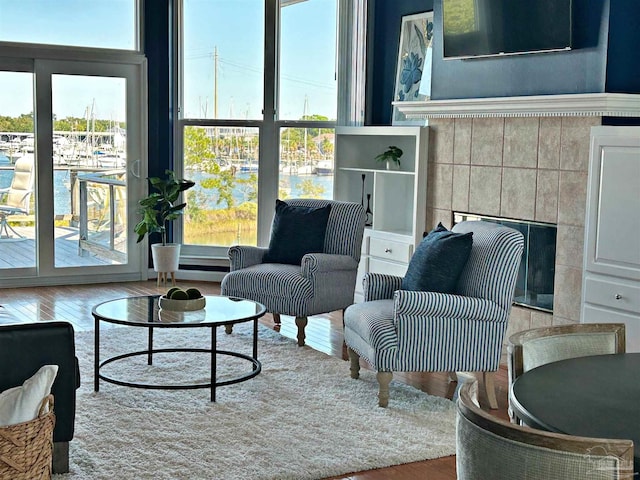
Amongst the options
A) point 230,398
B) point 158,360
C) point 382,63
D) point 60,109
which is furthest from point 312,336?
point 60,109

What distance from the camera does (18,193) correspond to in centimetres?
766

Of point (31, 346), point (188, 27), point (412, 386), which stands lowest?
point (412, 386)

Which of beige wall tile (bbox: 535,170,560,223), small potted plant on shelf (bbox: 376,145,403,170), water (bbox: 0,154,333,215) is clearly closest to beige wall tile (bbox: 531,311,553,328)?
beige wall tile (bbox: 535,170,560,223)

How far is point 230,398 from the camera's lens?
443 cm

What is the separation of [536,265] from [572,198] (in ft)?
1.92

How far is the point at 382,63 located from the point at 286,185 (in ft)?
4.56

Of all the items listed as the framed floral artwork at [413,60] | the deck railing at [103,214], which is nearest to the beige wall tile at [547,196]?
the framed floral artwork at [413,60]

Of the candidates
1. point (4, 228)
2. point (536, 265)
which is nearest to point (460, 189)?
point (536, 265)

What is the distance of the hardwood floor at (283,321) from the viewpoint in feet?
11.7

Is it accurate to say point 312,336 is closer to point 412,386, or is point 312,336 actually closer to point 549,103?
point 412,386

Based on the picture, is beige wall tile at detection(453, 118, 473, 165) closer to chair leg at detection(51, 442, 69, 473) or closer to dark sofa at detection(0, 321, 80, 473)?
dark sofa at detection(0, 321, 80, 473)

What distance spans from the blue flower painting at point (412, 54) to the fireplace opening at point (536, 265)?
5.90 feet

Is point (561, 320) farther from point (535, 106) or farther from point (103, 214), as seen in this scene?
point (103, 214)

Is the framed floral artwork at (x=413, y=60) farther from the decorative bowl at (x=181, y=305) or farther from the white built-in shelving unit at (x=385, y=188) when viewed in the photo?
the decorative bowl at (x=181, y=305)
